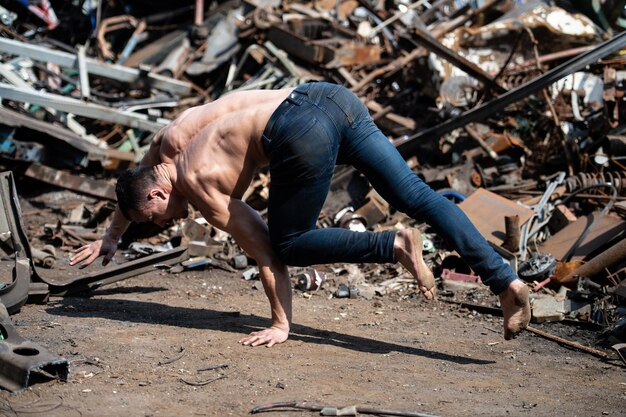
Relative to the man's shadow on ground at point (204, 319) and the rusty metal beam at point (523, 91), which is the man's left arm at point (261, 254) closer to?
the man's shadow on ground at point (204, 319)

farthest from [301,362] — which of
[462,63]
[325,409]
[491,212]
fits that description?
[462,63]

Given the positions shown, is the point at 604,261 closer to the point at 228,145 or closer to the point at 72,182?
the point at 228,145

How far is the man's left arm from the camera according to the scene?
442cm

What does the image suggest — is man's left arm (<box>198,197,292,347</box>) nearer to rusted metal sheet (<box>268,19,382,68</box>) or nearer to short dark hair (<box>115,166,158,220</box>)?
short dark hair (<box>115,166,158,220</box>)

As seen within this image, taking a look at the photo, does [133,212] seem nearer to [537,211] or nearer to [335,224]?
[335,224]

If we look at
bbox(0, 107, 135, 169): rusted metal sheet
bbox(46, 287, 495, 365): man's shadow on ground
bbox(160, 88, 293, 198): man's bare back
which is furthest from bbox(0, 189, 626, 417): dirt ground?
bbox(0, 107, 135, 169): rusted metal sheet

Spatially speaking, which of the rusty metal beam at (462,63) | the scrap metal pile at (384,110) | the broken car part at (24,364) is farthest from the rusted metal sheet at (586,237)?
the broken car part at (24,364)

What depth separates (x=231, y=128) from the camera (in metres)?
4.30

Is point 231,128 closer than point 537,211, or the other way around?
point 231,128

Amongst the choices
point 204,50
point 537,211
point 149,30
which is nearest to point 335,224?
point 537,211

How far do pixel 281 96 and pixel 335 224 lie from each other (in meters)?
3.49

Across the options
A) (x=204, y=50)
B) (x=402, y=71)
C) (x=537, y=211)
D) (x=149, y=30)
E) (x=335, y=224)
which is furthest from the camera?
(x=149, y=30)

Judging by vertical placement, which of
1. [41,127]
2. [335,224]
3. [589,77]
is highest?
[589,77]

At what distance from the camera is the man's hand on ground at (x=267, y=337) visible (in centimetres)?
450
